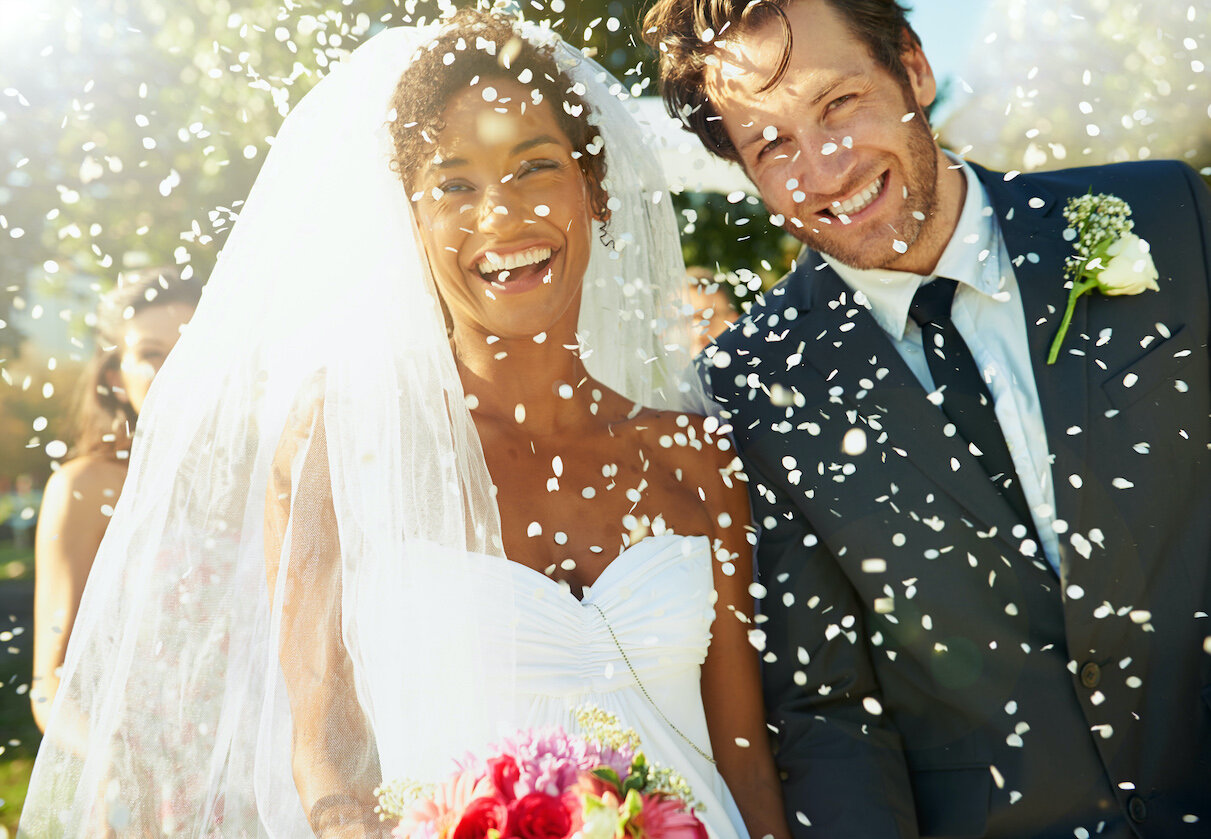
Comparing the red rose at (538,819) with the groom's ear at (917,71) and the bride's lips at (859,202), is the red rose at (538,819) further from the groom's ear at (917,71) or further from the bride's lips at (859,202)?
the groom's ear at (917,71)

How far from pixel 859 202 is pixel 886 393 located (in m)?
0.57

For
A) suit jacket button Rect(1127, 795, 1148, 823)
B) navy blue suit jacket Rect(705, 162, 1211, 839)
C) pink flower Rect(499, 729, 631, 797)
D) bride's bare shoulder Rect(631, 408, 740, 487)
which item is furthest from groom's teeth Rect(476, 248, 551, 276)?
suit jacket button Rect(1127, 795, 1148, 823)

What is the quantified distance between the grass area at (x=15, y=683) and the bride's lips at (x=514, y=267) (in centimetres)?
368

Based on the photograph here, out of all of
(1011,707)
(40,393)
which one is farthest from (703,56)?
(40,393)

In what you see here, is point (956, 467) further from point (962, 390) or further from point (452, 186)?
point (452, 186)

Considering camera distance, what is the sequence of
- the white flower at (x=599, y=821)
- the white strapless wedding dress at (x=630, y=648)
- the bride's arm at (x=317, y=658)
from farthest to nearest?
the white strapless wedding dress at (x=630, y=648) → the bride's arm at (x=317, y=658) → the white flower at (x=599, y=821)

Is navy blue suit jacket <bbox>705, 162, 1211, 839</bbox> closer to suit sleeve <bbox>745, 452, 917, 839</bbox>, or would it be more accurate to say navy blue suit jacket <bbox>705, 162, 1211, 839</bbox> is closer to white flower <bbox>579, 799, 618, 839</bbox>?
suit sleeve <bbox>745, 452, 917, 839</bbox>

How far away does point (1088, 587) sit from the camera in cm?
269

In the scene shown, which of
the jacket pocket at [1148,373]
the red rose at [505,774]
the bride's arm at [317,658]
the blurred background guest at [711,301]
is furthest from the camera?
the blurred background guest at [711,301]

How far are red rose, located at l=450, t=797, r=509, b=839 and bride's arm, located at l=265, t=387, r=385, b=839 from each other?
2.29 ft

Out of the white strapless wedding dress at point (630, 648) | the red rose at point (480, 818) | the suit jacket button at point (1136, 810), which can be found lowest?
the suit jacket button at point (1136, 810)

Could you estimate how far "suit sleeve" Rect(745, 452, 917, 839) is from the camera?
277cm

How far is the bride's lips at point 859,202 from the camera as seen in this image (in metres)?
3.01

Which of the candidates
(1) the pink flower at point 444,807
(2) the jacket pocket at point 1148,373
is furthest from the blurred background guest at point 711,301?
(1) the pink flower at point 444,807
